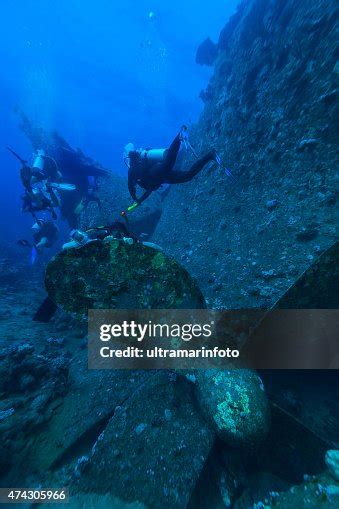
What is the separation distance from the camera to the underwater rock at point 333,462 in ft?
9.04

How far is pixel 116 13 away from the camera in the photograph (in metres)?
44.0

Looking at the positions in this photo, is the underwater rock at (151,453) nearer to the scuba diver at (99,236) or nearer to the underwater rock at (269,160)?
the underwater rock at (269,160)

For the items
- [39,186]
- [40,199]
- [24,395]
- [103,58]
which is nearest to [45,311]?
[24,395]

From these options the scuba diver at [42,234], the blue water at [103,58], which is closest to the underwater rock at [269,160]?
the scuba diver at [42,234]

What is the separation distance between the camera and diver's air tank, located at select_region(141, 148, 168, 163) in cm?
732

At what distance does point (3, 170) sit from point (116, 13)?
127 meters

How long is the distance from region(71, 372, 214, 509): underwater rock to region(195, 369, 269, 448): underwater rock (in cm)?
30

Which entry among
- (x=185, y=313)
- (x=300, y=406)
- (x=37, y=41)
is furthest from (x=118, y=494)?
(x=37, y=41)

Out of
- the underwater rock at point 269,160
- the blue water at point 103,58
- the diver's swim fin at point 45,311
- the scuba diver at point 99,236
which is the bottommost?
the diver's swim fin at point 45,311

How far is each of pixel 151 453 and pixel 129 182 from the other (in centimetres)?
610

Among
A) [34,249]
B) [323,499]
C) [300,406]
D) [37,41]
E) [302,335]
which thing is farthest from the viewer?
[37,41]

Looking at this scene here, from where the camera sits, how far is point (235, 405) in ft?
10.7

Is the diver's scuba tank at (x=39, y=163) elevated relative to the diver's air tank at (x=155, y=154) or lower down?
elevated

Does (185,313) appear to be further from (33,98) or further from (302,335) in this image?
(33,98)
